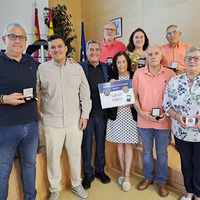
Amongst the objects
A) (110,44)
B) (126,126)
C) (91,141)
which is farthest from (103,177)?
(110,44)

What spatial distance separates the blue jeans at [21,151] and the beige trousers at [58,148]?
0.72ft

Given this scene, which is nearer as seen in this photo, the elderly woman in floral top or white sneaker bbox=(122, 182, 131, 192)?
the elderly woman in floral top

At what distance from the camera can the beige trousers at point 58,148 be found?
6.27ft

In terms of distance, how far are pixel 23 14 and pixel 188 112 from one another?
5159mm

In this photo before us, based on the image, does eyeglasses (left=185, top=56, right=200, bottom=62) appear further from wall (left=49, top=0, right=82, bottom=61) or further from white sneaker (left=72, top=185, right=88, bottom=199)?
wall (left=49, top=0, right=82, bottom=61)

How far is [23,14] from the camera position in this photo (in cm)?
508

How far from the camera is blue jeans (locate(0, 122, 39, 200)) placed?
1.53m

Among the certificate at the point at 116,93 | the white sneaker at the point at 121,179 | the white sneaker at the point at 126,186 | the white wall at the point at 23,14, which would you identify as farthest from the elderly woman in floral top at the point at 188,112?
the white wall at the point at 23,14

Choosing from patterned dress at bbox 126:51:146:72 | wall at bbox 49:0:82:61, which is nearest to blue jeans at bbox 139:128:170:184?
patterned dress at bbox 126:51:146:72

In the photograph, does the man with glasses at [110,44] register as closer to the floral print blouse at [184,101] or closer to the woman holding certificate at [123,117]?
the woman holding certificate at [123,117]

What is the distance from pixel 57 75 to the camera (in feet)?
6.19

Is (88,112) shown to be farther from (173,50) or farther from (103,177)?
(173,50)

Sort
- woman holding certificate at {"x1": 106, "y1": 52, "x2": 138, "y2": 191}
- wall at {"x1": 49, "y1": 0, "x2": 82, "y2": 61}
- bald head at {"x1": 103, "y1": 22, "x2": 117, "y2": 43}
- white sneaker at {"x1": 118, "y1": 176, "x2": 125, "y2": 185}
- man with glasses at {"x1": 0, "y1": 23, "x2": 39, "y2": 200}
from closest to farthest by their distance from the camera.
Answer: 1. man with glasses at {"x1": 0, "y1": 23, "x2": 39, "y2": 200}
2. woman holding certificate at {"x1": 106, "y1": 52, "x2": 138, "y2": 191}
3. white sneaker at {"x1": 118, "y1": 176, "x2": 125, "y2": 185}
4. bald head at {"x1": 103, "y1": 22, "x2": 117, "y2": 43}
5. wall at {"x1": 49, "y1": 0, "x2": 82, "y2": 61}

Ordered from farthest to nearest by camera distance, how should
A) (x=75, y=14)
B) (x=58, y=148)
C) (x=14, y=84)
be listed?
1. (x=75, y=14)
2. (x=58, y=148)
3. (x=14, y=84)
